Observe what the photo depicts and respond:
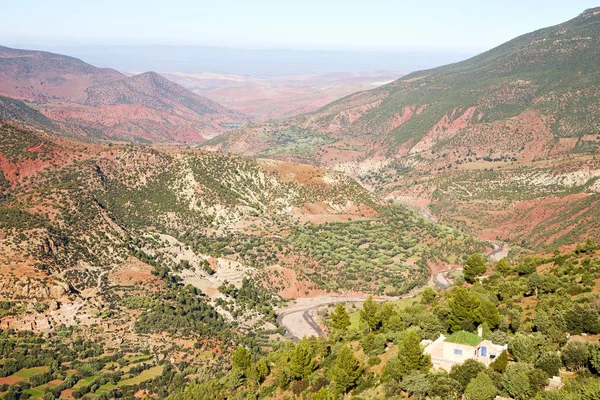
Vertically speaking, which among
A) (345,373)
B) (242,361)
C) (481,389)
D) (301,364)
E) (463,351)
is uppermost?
(481,389)

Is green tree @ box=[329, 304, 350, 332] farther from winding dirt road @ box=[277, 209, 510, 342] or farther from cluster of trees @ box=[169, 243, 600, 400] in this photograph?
winding dirt road @ box=[277, 209, 510, 342]


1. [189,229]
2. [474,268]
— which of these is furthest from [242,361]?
[189,229]

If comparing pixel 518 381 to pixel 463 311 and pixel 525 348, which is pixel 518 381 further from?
pixel 463 311

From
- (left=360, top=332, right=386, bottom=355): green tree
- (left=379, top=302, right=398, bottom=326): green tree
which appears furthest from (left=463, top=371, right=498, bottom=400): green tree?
(left=379, top=302, right=398, bottom=326): green tree

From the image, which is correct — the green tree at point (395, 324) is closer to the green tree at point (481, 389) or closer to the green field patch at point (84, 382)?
the green tree at point (481, 389)

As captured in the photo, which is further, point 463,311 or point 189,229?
point 189,229

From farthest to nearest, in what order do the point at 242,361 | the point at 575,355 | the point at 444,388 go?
1. the point at 242,361
2. the point at 444,388
3. the point at 575,355

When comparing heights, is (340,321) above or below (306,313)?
above

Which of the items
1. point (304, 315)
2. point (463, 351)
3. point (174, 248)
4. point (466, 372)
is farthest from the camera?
point (174, 248)
